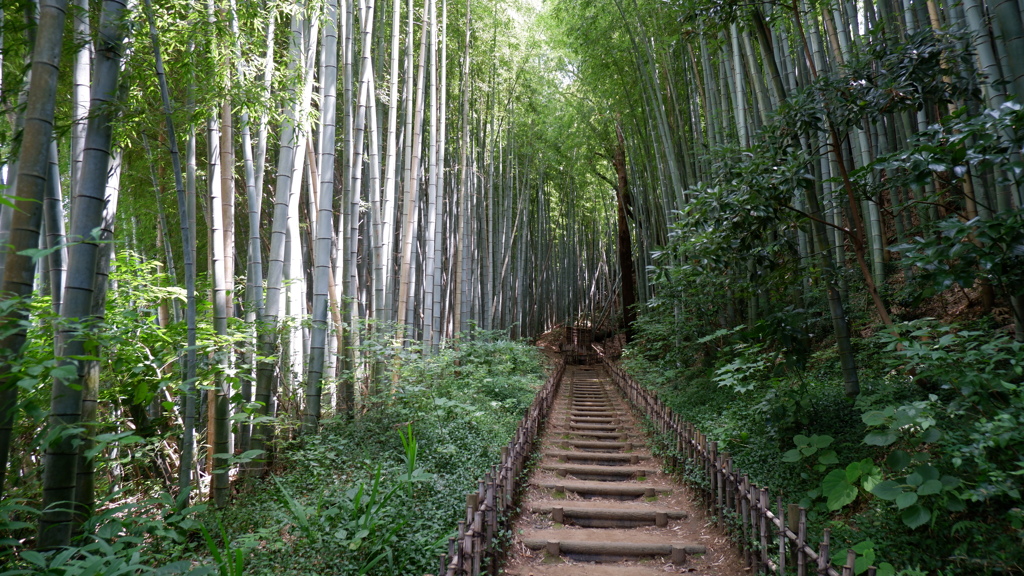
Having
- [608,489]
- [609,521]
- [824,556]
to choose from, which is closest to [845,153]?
[608,489]

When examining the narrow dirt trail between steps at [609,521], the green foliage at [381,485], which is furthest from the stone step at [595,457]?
the green foliage at [381,485]

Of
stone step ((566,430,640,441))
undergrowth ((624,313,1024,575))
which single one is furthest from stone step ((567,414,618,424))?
undergrowth ((624,313,1024,575))

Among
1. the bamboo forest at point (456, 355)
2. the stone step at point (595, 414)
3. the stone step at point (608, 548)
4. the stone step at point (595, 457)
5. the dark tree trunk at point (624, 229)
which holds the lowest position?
the stone step at point (608, 548)

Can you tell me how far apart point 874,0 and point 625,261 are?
791 cm

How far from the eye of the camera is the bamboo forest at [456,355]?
1.87 meters

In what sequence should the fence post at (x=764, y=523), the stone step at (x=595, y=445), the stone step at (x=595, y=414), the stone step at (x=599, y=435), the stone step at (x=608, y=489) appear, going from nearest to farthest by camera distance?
1. the fence post at (x=764, y=523)
2. the stone step at (x=608, y=489)
3. the stone step at (x=595, y=445)
4. the stone step at (x=599, y=435)
5. the stone step at (x=595, y=414)

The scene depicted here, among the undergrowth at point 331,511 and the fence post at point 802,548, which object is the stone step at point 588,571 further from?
the fence post at point 802,548

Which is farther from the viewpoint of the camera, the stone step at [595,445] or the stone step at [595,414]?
the stone step at [595,414]

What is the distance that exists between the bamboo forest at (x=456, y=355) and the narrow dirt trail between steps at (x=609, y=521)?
0.02 metres

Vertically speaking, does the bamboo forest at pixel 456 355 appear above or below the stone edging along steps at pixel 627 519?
above

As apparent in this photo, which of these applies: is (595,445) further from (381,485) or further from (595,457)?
(381,485)

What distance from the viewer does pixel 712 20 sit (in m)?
3.30

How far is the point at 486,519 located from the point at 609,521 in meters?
1.07

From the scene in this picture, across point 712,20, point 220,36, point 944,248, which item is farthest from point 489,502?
point 712,20
